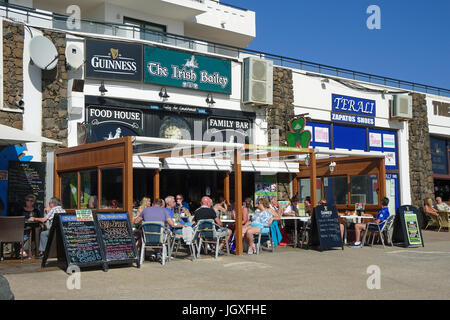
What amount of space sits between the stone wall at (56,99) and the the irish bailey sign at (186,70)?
2291 millimetres

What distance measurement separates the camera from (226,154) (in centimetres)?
1472

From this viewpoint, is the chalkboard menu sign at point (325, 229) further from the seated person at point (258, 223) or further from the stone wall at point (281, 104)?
the stone wall at point (281, 104)

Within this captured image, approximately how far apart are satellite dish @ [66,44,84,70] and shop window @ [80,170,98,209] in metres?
3.10

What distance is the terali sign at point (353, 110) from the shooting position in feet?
64.0

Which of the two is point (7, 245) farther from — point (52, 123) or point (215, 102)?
point (215, 102)

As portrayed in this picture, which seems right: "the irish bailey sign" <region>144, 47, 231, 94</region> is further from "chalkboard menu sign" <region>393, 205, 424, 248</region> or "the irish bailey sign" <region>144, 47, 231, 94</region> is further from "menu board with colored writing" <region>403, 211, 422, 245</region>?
"menu board with colored writing" <region>403, 211, 422, 245</region>

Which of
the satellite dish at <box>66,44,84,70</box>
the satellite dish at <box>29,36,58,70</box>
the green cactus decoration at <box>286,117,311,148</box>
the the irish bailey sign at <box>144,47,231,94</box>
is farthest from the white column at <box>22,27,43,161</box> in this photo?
the green cactus decoration at <box>286,117,311,148</box>

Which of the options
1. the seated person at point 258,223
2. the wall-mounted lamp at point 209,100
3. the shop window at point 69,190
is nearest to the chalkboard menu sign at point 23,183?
the shop window at point 69,190

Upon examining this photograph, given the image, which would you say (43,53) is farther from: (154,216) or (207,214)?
(207,214)

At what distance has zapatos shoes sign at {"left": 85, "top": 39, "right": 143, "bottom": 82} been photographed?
45.6 ft

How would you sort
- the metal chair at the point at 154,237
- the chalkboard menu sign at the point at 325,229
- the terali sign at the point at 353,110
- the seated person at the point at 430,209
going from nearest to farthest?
the metal chair at the point at 154,237, the chalkboard menu sign at the point at 325,229, the terali sign at the point at 353,110, the seated person at the point at 430,209

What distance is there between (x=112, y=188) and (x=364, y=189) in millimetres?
7868

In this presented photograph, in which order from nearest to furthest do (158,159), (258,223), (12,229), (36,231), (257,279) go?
(257,279), (12,229), (36,231), (258,223), (158,159)

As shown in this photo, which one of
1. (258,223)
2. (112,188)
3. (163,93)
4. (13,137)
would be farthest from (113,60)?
(258,223)
